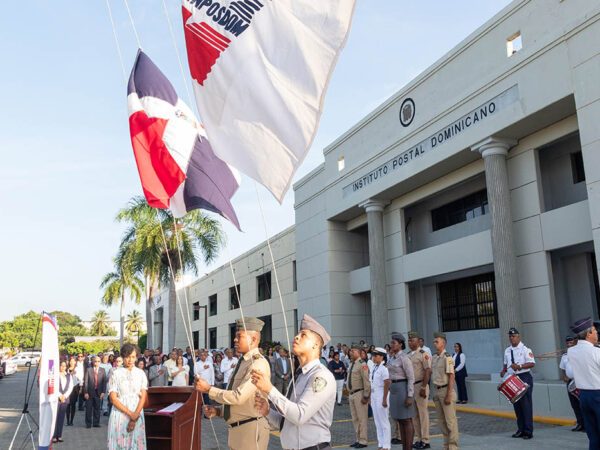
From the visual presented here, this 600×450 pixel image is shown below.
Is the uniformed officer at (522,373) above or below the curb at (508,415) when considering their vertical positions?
above

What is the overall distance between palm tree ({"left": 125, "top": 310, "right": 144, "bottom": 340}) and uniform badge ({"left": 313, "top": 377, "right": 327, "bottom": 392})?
10014 cm

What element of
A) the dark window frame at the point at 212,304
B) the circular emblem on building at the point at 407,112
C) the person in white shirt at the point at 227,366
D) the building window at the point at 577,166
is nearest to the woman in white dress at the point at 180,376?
the person in white shirt at the point at 227,366

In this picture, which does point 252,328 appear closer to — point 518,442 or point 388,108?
point 518,442

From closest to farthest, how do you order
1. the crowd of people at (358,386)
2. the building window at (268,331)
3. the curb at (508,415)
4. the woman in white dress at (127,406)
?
the crowd of people at (358,386) → the woman in white dress at (127,406) → the curb at (508,415) → the building window at (268,331)

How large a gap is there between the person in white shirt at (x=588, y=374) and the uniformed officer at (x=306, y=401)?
4.30 meters

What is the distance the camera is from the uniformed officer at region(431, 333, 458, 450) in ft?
28.1

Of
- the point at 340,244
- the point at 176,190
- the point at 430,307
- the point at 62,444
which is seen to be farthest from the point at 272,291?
the point at 176,190

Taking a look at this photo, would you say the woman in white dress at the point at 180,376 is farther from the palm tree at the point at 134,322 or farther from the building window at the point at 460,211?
the palm tree at the point at 134,322

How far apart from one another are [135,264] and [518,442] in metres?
23.6

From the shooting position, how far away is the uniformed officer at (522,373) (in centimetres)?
991

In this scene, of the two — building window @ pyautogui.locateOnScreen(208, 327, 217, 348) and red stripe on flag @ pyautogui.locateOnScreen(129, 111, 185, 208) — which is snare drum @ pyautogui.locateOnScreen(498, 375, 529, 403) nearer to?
red stripe on flag @ pyautogui.locateOnScreen(129, 111, 185, 208)

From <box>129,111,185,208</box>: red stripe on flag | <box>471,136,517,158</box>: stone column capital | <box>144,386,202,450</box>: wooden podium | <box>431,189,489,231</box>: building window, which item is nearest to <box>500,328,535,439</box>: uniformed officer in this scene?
<box>144,386,202,450</box>: wooden podium

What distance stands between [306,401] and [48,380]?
5520 mm

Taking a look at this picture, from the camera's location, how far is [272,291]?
3378cm
